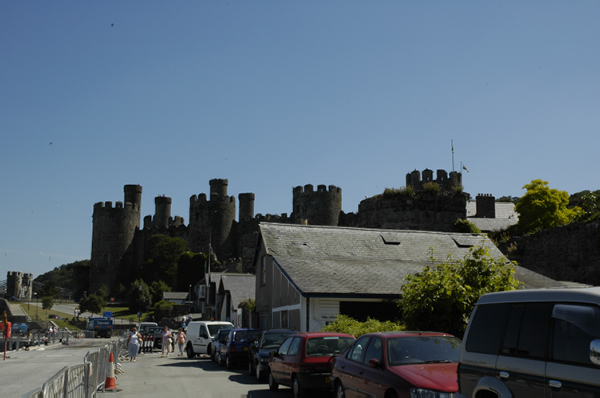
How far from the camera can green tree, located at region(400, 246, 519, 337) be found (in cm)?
1266

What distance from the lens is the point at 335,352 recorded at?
12727 millimetres

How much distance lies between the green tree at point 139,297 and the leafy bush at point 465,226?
5060cm

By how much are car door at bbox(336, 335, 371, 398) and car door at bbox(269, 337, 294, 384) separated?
303cm

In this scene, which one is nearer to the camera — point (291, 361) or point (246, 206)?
point (291, 361)

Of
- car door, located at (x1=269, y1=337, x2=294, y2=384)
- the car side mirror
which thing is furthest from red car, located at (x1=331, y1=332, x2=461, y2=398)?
car door, located at (x1=269, y1=337, x2=294, y2=384)

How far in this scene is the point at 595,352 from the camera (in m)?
5.11

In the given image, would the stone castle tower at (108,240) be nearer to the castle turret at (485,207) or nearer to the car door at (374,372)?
the castle turret at (485,207)

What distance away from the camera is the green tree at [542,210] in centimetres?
4641

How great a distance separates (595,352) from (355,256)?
20.8m

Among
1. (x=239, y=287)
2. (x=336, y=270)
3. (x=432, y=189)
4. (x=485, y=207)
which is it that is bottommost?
(x=239, y=287)

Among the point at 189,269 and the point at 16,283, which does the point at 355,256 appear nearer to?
the point at 189,269

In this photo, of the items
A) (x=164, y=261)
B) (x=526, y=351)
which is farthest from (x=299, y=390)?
(x=164, y=261)

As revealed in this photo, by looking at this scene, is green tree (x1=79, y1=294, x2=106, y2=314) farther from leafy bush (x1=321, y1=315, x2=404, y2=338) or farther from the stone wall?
leafy bush (x1=321, y1=315, x2=404, y2=338)

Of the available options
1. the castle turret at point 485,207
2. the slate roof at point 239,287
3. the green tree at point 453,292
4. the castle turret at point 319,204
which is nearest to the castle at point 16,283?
the castle turret at point 319,204
